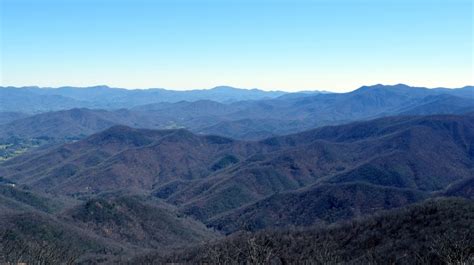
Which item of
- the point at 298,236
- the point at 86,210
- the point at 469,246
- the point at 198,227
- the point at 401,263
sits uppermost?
the point at 469,246

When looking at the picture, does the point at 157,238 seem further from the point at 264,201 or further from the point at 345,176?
the point at 345,176

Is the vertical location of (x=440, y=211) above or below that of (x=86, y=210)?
above

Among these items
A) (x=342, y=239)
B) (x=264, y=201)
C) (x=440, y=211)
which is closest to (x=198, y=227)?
(x=264, y=201)

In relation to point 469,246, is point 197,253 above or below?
below

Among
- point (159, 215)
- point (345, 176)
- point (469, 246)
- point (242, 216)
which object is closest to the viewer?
point (469, 246)

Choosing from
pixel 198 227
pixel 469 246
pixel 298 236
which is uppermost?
pixel 469 246

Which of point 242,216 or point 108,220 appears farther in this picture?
point 242,216

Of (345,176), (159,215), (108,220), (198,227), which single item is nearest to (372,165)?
(345,176)

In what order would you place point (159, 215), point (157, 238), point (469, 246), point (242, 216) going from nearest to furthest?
point (469, 246), point (157, 238), point (159, 215), point (242, 216)

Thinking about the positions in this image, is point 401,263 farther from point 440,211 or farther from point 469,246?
point 440,211
